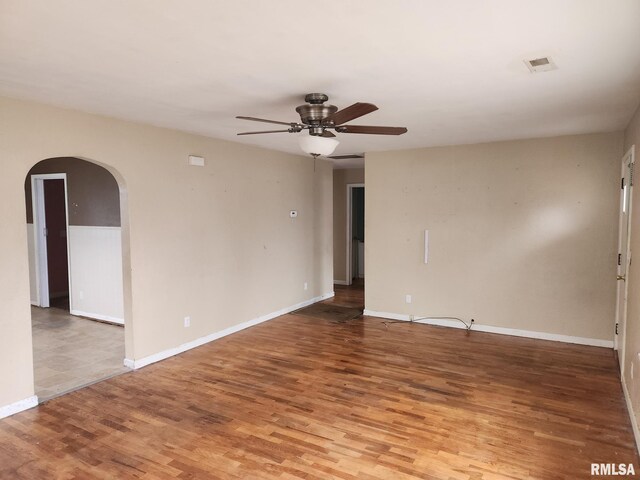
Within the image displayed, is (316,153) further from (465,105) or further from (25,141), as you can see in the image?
(25,141)

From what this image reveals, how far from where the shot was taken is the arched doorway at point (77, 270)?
4422 mm

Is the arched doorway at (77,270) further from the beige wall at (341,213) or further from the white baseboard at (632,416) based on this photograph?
the beige wall at (341,213)

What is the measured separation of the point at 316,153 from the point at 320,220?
3931 millimetres

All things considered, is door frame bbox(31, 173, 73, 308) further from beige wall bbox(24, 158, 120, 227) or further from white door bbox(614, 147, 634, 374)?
white door bbox(614, 147, 634, 374)

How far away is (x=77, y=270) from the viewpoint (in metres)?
5.96

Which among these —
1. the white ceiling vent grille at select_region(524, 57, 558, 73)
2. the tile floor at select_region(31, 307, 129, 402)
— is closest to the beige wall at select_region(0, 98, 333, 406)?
the tile floor at select_region(31, 307, 129, 402)

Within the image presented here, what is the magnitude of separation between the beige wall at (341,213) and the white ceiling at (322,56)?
462 centimetres

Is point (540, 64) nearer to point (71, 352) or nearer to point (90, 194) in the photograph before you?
point (71, 352)

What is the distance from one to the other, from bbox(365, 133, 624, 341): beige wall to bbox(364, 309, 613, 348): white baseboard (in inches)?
2.2

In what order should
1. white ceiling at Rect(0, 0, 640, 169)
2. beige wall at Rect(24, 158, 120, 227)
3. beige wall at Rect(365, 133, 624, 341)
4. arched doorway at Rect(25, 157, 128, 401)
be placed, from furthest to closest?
beige wall at Rect(24, 158, 120, 227) → beige wall at Rect(365, 133, 624, 341) → arched doorway at Rect(25, 157, 128, 401) → white ceiling at Rect(0, 0, 640, 169)

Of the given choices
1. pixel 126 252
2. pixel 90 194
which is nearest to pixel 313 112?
pixel 126 252

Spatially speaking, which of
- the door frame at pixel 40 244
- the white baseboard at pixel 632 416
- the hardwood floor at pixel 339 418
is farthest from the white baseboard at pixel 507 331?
the door frame at pixel 40 244

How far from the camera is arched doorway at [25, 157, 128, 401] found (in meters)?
4.42

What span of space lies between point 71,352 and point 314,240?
147 inches
